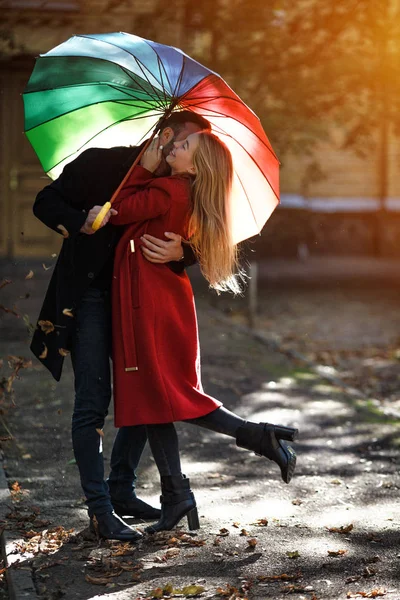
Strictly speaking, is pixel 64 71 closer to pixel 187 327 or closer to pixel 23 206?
pixel 187 327

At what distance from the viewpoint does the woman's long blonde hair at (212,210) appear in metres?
4.27

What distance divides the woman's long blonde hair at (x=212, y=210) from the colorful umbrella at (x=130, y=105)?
179 millimetres

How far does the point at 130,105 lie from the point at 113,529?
1.82 m

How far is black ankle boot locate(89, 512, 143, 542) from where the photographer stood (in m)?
4.28

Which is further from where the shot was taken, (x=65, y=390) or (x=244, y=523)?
(x=65, y=390)

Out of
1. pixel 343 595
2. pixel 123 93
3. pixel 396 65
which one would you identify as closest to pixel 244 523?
pixel 343 595

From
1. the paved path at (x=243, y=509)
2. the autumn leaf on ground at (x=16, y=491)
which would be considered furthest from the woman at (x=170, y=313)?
the autumn leaf on ground at (x=16, y=491)

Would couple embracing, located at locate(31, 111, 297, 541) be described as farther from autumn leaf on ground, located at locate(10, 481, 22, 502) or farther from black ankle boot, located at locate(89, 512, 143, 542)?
autumn leaf on ground, located at locate(10, 481, 22, 502)

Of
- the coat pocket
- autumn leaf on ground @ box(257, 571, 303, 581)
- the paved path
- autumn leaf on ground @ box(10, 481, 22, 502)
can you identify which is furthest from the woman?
autumn leaf on ground @ box(10, 481, 22, 502)

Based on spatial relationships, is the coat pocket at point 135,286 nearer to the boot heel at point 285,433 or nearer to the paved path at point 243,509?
the boot heel at point 285,433

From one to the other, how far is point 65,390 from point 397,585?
13.5 feet

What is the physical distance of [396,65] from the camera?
1449 cm

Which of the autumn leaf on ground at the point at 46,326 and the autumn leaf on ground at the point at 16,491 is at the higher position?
the autumn leaf on ground at the point at 46,326

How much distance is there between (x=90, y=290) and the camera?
432cm
